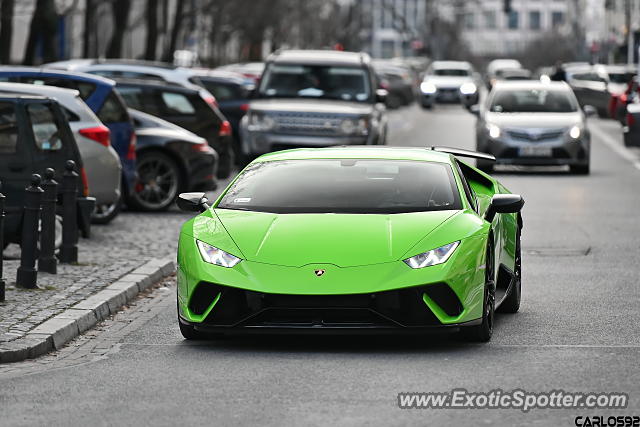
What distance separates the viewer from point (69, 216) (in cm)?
1425

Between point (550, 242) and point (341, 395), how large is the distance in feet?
30.7

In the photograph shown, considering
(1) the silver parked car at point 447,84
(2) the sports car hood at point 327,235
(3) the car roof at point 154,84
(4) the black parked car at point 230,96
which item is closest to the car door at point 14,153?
(2) the sports car hood at point 327,235

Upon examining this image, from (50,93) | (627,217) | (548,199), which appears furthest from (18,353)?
(548,199)

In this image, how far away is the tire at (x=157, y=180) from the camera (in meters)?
20.8

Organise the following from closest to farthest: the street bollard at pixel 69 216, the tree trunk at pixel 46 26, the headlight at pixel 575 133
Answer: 1. the street bollard at pixel 69 216
2. the headlight at pixel 575 133
3. the tree trunk at pixel 46 26

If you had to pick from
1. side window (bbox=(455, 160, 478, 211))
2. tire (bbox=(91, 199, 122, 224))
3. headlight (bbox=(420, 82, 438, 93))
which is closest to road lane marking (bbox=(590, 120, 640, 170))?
tire (bbox=(91, 199, 122, 224))

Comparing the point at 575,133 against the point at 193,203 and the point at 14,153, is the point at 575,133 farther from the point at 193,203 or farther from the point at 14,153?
the point at 193,203

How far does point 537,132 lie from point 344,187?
61.0 feet

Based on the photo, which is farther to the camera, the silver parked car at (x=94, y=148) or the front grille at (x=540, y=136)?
the front grille at (x=540, y=136)

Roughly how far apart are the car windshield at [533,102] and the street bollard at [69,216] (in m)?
16.9

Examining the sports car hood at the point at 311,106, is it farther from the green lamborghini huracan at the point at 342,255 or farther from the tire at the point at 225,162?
the green lamborghini huracan at the point at 342,255

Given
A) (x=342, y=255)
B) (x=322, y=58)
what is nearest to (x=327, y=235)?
(x=342, y=255)

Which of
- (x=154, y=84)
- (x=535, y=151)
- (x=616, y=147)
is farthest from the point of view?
(x=616, y=147)

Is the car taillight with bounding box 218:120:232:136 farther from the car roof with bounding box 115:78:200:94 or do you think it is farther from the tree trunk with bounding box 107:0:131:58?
the tree trunk with bounding box 107:0:131:58
